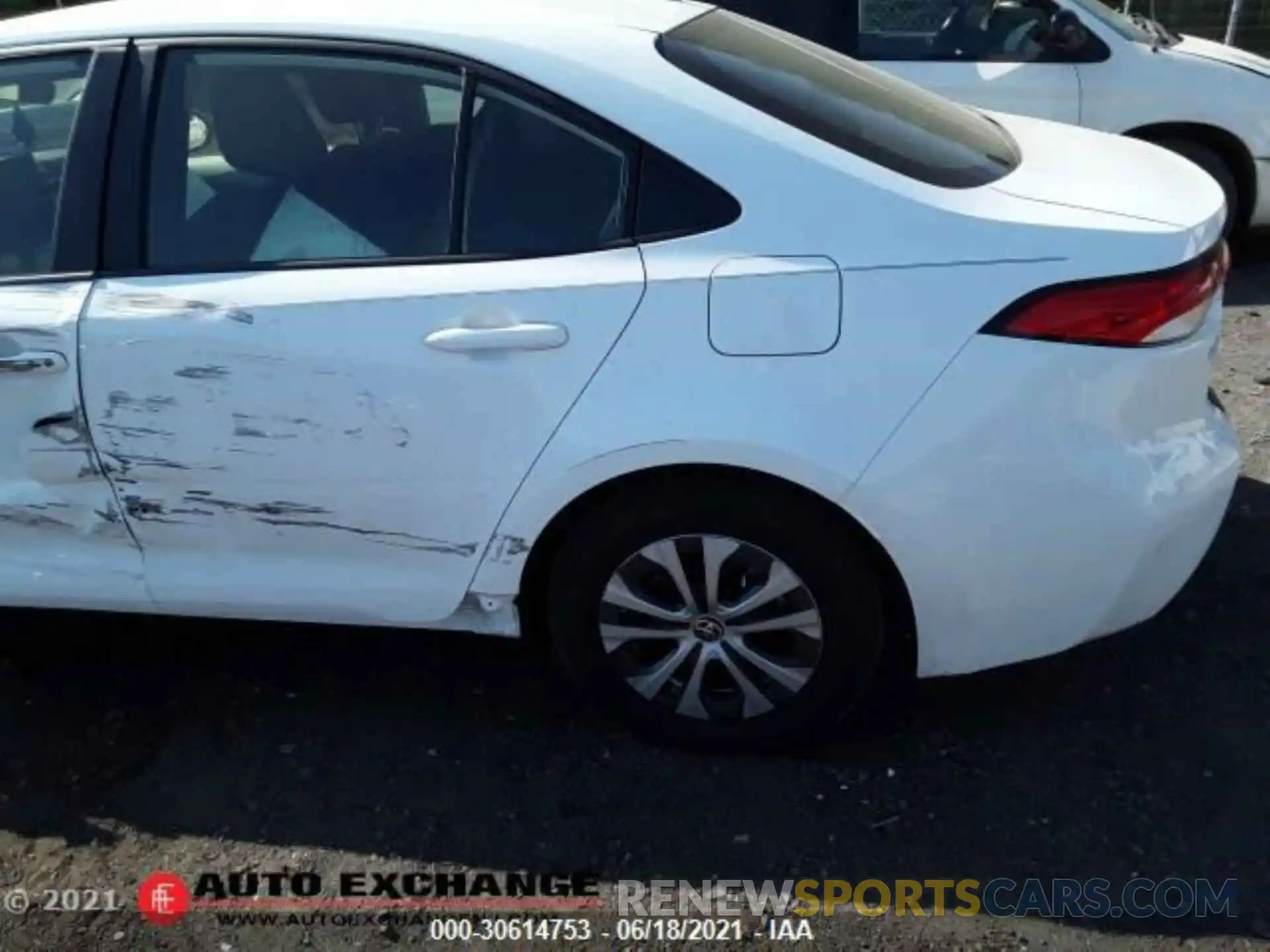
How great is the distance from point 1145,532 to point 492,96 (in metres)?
1.58

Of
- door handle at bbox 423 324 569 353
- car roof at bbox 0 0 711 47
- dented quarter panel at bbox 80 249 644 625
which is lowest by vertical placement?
dented quarter panel at bbox 80 249 644 625

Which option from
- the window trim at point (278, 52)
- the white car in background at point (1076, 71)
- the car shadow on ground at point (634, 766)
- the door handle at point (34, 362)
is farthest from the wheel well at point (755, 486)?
the white car in background at point (1076, 71)

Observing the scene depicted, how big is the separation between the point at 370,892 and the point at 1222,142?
533 centimetres

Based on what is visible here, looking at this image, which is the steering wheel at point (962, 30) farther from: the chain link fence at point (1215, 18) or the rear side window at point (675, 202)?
the chain link fence at point (1215, 18)

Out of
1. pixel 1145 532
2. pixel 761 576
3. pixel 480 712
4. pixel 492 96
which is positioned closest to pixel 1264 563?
pixel 1145 532

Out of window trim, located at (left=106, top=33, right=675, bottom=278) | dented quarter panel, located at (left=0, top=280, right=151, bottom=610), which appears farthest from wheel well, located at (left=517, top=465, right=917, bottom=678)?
dented quarter panel, located at (left=0, top=280, right=151, bottom=610)

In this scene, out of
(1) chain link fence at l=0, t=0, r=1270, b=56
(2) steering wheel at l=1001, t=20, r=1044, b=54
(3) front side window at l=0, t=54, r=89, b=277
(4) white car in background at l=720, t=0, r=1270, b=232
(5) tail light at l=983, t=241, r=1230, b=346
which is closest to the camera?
(5) tail light at l=983, t=241, r=1230, b=346

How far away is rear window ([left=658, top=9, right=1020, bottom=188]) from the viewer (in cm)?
272

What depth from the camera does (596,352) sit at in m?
2.59

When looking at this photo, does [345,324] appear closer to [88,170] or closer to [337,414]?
[337,414]

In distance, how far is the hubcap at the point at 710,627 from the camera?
2.74 metres

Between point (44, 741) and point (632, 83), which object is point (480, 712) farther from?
point (632, 83)

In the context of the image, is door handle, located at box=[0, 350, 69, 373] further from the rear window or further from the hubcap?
the rear window

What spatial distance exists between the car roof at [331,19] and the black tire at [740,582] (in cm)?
105
